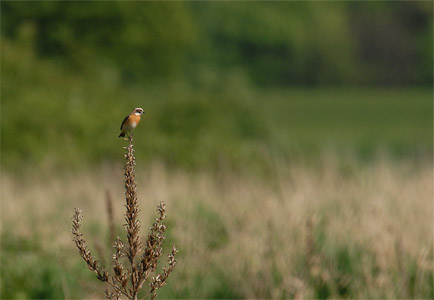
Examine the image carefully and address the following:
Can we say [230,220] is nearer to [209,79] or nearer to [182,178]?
[182,178]

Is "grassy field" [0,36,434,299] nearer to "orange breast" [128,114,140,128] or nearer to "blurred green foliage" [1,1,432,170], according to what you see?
"blurred green foliage" [1,1,432,170]

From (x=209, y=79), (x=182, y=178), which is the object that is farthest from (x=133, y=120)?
(x=209, y=79)

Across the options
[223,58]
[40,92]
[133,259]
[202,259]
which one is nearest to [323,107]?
[223,58]

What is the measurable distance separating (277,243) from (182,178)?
4467mm

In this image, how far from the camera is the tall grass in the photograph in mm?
5199

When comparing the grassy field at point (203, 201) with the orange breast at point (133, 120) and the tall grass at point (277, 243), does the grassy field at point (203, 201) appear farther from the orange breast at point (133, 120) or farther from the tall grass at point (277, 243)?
the orange breast at point (133, 120)

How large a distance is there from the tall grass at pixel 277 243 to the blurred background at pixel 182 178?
0.02m

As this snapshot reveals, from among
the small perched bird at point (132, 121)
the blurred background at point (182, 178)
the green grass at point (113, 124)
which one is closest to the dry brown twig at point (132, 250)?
the small perched bird at point (132, 121)

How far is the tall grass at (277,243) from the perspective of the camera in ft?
17.1

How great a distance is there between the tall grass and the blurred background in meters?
0.02

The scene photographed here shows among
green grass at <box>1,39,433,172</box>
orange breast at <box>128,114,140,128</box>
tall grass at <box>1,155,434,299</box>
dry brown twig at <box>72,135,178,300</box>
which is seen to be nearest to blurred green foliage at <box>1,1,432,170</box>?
green grass at <box>1,39,433,172</box>

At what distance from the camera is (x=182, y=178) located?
10281 millimetres

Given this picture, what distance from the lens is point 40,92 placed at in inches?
563

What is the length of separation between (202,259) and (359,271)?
4.32 ft
